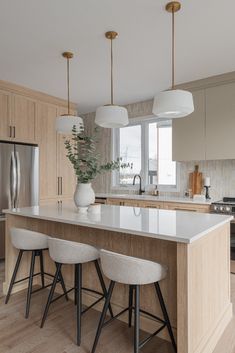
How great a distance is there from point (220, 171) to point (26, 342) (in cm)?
331

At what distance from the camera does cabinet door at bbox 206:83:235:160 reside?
3510 mm

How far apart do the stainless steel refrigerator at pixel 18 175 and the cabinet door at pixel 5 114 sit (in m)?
0.17

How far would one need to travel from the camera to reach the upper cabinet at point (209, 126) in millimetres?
3523

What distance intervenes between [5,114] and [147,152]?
8.19ft

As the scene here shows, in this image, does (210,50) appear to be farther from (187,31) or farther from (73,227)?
(73,227)

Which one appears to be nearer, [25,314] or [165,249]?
[165,249]

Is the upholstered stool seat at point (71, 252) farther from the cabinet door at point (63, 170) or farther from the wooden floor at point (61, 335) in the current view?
the cabinet door at point (63, 170)

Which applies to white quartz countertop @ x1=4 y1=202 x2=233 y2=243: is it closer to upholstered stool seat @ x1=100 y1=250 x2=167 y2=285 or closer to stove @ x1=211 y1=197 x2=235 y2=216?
upholstered stool seat @ x1=100 y1=250 x2=167 y2=285

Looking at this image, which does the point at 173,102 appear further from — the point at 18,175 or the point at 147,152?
the point at 147,152

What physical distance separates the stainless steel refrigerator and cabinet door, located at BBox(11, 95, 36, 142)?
0.18 m

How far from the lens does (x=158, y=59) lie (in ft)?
10.1

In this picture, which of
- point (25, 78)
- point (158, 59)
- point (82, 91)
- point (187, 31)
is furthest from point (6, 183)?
point (187, 31)

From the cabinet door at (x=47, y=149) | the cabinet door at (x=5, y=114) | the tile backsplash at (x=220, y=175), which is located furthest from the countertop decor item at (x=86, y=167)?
the tile backsplash at (x=220, y=175)

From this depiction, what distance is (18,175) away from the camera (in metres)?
3.86
